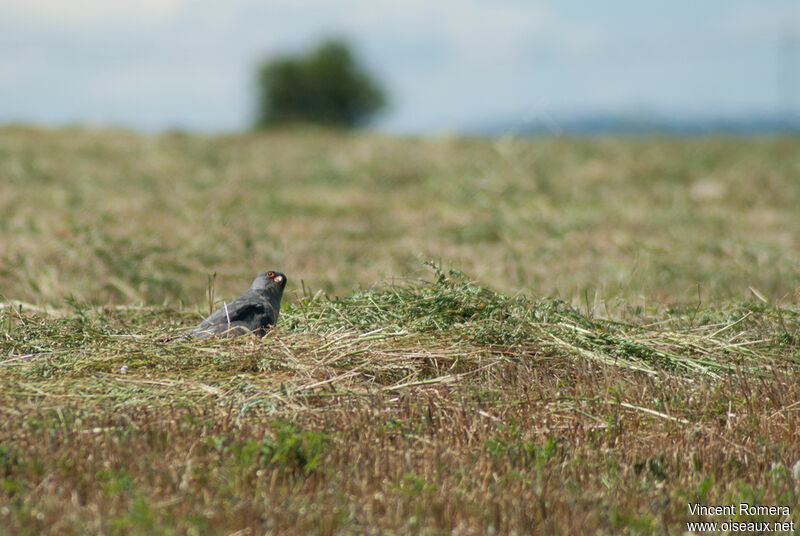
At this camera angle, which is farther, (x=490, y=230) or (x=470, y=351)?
(x=490, y=230)

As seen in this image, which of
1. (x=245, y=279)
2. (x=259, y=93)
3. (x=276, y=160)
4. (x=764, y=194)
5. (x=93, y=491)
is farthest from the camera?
(x=259, y=93)

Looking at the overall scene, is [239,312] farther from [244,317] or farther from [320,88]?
[320,88]

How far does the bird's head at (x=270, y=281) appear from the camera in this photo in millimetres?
5836

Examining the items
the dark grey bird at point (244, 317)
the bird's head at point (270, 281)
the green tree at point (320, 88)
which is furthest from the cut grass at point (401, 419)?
the green tree at point (320, 88)

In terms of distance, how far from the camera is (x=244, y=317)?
5.50 meters

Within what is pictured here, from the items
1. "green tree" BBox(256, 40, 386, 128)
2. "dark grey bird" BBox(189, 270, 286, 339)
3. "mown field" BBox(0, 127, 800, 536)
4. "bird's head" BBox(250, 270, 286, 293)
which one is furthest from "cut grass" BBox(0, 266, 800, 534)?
"green tree" BBox(256, 40, 386, 128)

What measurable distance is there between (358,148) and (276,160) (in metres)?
2.81

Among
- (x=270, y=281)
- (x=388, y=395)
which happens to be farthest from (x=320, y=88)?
(x=388, y=395)

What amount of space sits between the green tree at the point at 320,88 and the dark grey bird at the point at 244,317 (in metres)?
65.3

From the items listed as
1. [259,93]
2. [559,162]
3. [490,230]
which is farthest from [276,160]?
[259,93]

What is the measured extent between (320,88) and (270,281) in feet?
221

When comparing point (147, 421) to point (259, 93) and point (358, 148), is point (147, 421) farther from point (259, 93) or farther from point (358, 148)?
point (259, 93)

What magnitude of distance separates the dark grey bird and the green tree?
2572 inches

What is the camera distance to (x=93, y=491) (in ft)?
11.7
